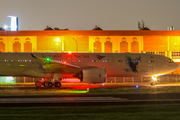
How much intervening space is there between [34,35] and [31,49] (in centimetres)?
289

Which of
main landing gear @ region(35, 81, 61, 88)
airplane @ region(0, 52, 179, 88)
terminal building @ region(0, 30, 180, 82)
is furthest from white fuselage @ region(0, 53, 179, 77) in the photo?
terminal building @ region(0, 30, 180, 82)

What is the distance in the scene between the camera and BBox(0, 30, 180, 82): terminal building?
2130 inches

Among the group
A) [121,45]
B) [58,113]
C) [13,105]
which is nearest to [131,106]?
[58,113]

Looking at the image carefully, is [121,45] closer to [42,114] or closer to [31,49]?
[31,49]

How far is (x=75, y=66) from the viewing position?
2972cm

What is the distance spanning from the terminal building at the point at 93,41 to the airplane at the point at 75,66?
23408mm

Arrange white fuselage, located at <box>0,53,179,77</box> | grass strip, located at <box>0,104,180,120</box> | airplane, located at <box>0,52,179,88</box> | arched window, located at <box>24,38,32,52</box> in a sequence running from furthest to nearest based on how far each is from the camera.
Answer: arched window, located at <box>24,38,32,52</box>
white fuselage, located at <box>0,53,179,77</box>
airplane, located at <box>0,52,179,88</box>
grass strip, located at <box>0,104,180,120</box>

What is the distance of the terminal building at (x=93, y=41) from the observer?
54.1 meters

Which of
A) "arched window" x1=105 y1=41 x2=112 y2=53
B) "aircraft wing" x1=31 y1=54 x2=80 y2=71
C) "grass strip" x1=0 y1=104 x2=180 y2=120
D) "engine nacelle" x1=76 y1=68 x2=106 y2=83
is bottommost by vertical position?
"grass strip" x1=0 y1=104 x2=180 y2=120

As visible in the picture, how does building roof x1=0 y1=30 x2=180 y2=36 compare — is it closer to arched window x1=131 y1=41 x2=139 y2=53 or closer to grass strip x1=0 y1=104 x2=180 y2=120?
arched window x1=131 y1=41 x2=139 y2=53

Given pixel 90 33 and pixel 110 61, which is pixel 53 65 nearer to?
pixel 110 61

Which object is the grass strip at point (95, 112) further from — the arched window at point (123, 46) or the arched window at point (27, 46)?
the arched window at point (27, 46)

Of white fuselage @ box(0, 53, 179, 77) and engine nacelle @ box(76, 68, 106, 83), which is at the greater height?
white fuselage @ box(0, 53, 179, 77)

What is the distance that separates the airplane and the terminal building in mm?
23408
